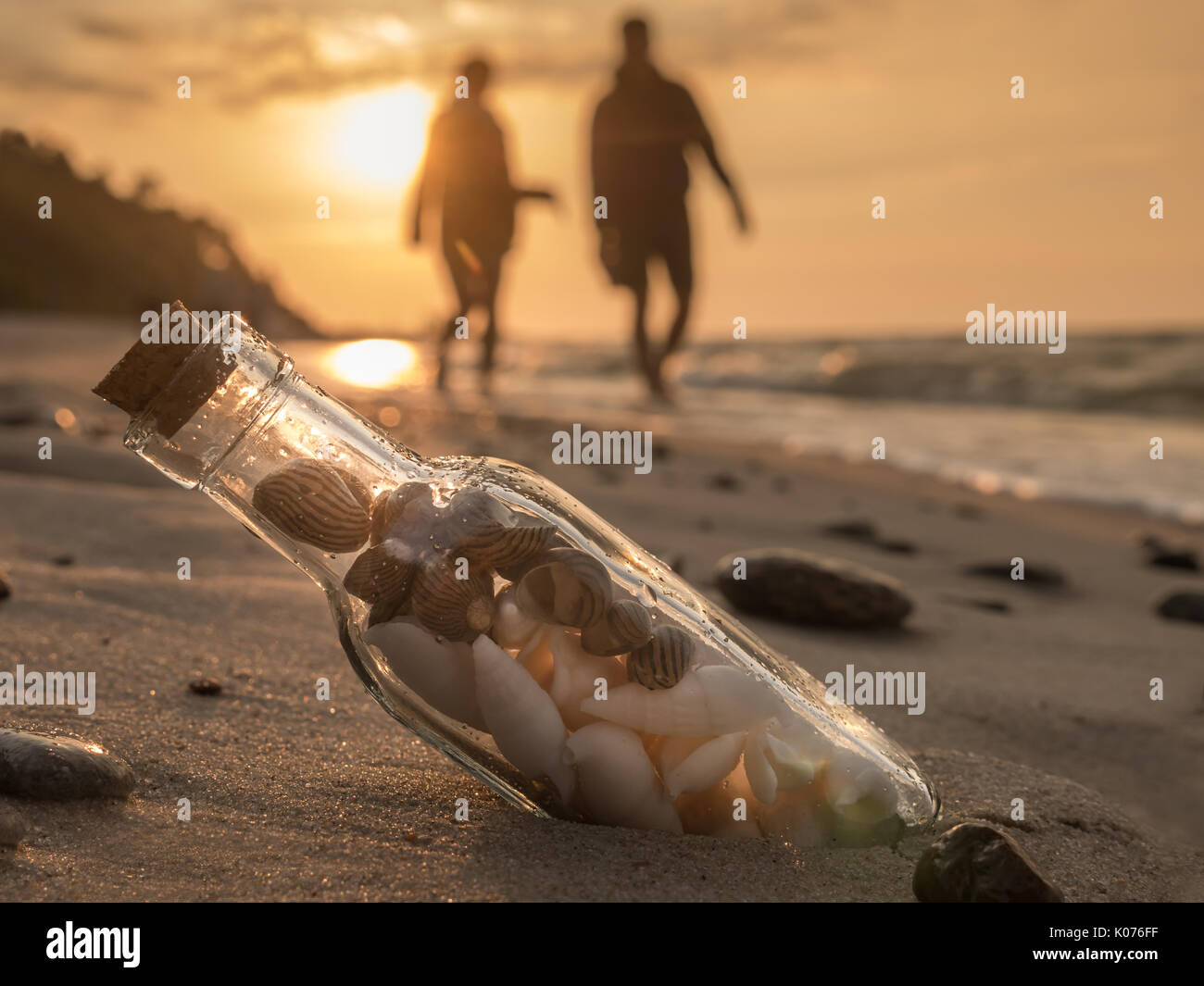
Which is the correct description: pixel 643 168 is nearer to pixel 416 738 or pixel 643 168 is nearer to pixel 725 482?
pixel 725 482

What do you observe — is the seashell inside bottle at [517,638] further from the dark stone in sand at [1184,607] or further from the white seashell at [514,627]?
the dark stone in sand at [1184,607]

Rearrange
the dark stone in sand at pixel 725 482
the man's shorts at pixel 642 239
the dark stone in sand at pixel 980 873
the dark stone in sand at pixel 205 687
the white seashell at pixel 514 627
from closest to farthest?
the dark stone in sand at pixel 980 873 → the white seashell at pixel 514 627 → the dark stone in sand at pixel 205 687 → the dark stone in sand at pixel 725 482 → the man's shorts at pixel 642 239

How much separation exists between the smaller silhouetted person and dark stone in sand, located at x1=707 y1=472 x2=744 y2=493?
3867 mm

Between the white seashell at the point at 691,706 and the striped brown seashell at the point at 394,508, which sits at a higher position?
the striped brown seashell at the point at 394,508

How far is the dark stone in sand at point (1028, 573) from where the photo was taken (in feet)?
12.4

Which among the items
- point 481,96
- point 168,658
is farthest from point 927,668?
point 481,96

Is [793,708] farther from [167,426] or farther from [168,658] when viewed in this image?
[168,658]

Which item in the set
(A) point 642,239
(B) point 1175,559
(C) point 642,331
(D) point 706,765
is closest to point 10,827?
(D) point 706,765

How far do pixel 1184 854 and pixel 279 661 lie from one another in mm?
1635

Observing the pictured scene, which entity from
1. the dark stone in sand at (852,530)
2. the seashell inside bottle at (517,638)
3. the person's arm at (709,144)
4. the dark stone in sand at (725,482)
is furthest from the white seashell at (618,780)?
the person's arm at (709,144)

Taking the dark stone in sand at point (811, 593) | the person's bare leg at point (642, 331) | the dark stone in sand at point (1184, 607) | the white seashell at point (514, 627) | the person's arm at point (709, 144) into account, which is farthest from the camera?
the person's bare leg at point (642, 331)

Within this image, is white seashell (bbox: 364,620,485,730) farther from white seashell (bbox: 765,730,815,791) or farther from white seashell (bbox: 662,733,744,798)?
white seashell (bbox: 765,730,815,791)

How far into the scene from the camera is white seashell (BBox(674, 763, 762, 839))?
1368 mm

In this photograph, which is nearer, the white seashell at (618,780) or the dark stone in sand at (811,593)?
the white seashell at (618,780)
